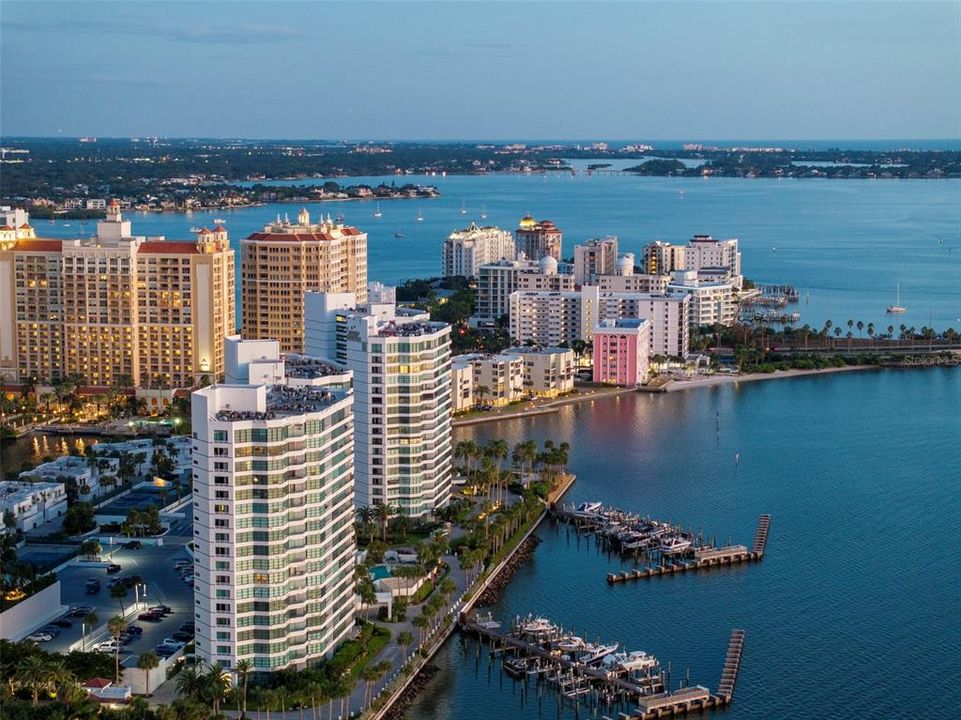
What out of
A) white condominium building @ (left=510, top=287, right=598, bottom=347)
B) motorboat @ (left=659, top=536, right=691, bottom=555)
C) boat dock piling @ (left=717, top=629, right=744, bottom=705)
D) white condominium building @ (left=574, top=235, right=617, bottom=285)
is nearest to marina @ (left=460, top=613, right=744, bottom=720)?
boat dock piling @ (left=717, top=629, right=744, bottom=705)

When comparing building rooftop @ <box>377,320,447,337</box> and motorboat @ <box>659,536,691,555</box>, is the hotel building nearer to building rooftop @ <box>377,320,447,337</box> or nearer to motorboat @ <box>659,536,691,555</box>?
building rooftop @ <box>377,320,447,337</box>

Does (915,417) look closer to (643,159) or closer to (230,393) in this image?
(230,393)

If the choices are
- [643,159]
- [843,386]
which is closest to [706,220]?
[843,386]

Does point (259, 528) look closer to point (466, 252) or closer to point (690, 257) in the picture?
point (690, 257)

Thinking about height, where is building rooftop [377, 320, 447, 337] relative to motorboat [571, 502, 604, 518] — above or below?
above

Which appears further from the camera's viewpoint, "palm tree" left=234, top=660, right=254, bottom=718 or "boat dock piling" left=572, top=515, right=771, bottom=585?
"boat dock piling" left=572, top=515, right=771, bottom=585

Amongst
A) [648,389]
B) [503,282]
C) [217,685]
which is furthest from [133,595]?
[503,282]
